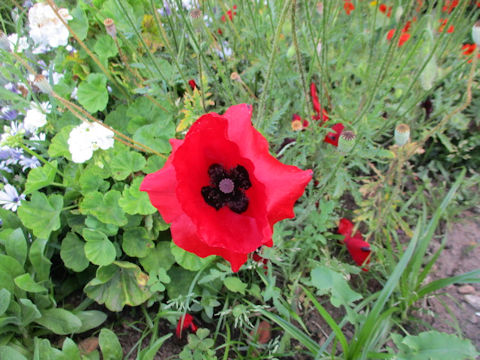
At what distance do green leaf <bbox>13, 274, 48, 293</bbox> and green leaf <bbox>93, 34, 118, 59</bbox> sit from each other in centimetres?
112

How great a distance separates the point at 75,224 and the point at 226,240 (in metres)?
1.00

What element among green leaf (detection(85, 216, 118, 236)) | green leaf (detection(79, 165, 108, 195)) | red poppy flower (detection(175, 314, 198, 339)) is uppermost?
green leaf (detection(79, 165, 108, 195))

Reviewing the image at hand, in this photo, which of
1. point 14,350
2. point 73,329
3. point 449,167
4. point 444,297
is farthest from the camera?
point 449,167

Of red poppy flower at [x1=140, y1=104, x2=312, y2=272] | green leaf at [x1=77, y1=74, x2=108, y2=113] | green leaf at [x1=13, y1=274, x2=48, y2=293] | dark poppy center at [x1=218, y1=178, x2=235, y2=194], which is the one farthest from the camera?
green leaf at [x1=77, y1=74, x2=108, y2=113]

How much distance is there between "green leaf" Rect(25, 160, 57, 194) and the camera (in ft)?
5.20

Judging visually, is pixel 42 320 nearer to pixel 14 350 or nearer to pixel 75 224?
pixel 14 350

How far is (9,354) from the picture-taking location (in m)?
1.34

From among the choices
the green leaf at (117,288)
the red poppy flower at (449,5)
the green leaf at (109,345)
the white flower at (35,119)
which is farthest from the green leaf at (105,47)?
the red poppy flower at (449,5)

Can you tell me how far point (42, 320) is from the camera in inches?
60.3

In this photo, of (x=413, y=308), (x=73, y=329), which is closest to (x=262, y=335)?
(x=413, y=308)

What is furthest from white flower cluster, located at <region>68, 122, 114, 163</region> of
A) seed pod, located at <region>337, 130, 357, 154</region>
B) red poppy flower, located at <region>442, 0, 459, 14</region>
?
red poppy flower, located at <region>442, 0, 459, 14</region>

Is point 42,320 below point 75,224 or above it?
below

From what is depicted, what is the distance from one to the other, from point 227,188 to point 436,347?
856 millimetres

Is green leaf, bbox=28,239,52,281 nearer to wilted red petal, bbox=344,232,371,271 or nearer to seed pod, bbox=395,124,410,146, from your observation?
wilted red petal, bbox=344,232,371,271
